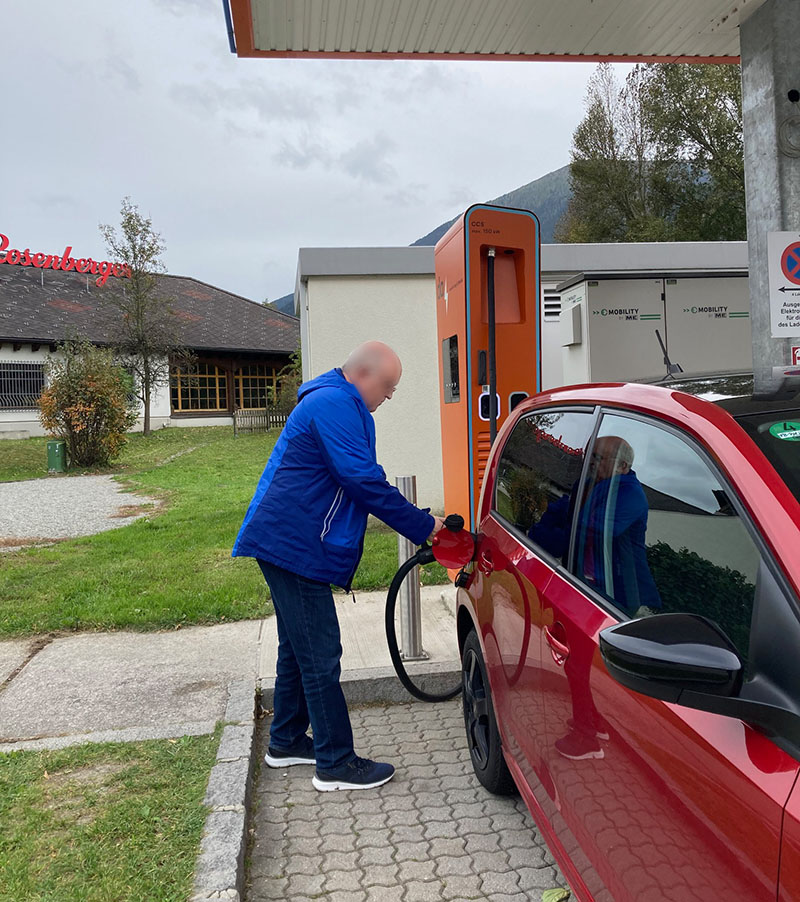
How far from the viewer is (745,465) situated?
5.60 ft

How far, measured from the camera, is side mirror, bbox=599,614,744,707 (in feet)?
4.60

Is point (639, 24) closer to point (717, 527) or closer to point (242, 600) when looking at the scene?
point (717, 527)

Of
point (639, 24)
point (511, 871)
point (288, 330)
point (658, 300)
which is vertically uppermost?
point (288, 330)

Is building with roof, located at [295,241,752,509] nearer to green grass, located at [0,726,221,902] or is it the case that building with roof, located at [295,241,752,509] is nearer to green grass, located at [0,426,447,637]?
green grass, located at [0,426,447,637]

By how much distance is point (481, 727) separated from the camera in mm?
3420

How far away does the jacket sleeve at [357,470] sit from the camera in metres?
3.26

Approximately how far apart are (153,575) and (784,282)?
5.69 meters

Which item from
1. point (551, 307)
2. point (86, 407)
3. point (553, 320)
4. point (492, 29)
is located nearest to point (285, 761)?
point (492, 29)

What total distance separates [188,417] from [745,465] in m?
34.2

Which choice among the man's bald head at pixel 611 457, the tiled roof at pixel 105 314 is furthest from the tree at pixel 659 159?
the man's bald head at pixel 611 457

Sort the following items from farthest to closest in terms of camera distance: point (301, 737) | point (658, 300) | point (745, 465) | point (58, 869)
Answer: point (658, 300) < point (301, 737) < point (58, 869) < point (745, 465)

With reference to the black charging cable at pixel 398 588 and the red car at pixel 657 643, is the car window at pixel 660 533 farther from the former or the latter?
the black charging cable at pixel 398 588

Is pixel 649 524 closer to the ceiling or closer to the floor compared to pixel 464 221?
closer to the floor

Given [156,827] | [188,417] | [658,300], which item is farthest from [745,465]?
[188,417]
